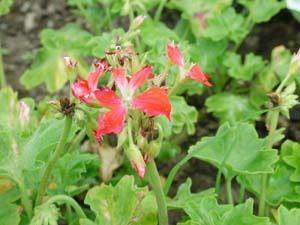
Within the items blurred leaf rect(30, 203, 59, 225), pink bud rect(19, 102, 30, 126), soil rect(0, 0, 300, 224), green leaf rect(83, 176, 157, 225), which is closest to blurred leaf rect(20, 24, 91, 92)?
soil rect(0, 0, 300, 224)

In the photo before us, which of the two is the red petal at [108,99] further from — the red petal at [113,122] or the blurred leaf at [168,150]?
the blurred leaf at [168,150]

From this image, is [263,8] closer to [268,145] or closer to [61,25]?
[268,145]

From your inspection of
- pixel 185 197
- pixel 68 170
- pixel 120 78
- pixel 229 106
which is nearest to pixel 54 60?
pixel 229 106

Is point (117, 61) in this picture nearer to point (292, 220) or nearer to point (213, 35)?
point (292, 220)

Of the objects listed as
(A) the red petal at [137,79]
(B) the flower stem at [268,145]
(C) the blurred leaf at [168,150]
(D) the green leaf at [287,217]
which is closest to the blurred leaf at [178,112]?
(C) the blurred leaf at [168,150]

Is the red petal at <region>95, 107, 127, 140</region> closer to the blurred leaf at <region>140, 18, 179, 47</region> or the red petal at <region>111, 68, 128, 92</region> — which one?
the red petal at <region>111, 68, 128, 92</region>

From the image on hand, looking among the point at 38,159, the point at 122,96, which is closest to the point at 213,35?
the point at 38,159
